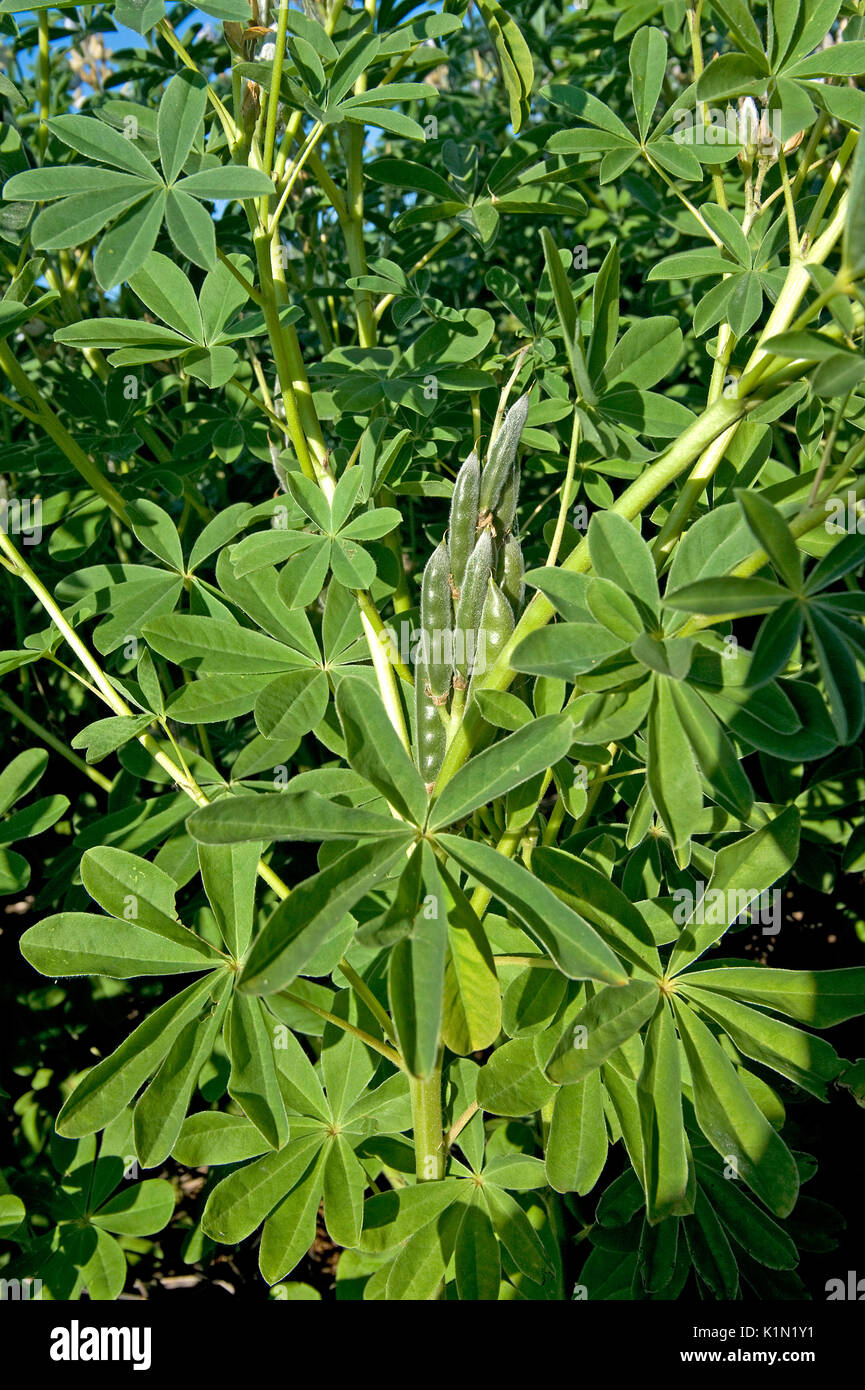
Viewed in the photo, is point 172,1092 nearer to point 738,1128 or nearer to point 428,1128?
point 428,1128

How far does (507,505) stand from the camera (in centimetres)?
108

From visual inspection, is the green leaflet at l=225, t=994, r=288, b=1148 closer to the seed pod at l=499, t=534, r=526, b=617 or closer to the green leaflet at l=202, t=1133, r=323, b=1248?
the green leaflet at l=202, t=1133, r=323, b=1248

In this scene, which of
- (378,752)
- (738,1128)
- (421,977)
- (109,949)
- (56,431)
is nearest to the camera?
(421,977)

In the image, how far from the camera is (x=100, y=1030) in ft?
6.72

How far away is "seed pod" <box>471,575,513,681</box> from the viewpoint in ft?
3.60

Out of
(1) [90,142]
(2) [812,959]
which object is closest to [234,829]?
(1) [90,142]

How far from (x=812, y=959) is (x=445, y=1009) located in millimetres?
1467

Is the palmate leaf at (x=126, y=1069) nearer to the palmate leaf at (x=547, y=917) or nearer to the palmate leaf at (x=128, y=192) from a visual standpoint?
the palmate leaf at (x=547, y=917)

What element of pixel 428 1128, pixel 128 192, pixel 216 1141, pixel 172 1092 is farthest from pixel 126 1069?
pixel 128 192

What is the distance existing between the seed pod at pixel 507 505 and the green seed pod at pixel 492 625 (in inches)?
2.3

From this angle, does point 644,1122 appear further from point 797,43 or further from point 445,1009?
point 797,43

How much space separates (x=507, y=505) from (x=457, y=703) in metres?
0.24

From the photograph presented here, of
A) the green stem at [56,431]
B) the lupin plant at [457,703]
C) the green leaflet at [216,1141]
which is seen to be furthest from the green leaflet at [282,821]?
the green stem at [56,431]
